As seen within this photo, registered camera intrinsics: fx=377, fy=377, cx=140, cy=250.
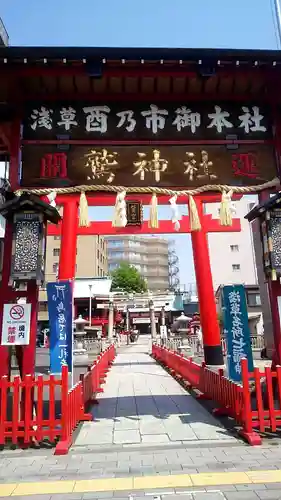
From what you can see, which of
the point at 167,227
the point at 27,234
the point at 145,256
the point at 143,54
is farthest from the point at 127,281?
the point at 143,54

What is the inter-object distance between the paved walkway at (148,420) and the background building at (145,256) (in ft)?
233

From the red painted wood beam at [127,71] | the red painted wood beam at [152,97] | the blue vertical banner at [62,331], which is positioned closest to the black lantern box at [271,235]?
the red painted wood beam at [152,97]

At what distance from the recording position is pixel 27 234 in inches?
243

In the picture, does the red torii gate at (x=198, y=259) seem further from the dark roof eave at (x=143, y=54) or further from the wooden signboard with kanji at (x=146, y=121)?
the dark roof eave at (x=143, y=54)

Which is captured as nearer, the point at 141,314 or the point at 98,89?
the point at 98,89

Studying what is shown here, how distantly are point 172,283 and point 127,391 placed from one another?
78.7 metres

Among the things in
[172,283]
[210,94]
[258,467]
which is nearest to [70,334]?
[258,467]

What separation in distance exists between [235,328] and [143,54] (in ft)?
17.0

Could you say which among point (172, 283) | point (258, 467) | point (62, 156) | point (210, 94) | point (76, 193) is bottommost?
point (258, 467)

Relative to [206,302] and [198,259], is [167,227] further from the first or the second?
[206,302]

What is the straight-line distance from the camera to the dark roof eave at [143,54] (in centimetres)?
606

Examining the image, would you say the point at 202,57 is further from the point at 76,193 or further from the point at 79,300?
the point at 79,300

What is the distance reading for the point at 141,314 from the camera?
180 feet

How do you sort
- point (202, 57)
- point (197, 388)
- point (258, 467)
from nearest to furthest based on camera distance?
point (258, 467) → point (202, 57) → point (197, 388)
